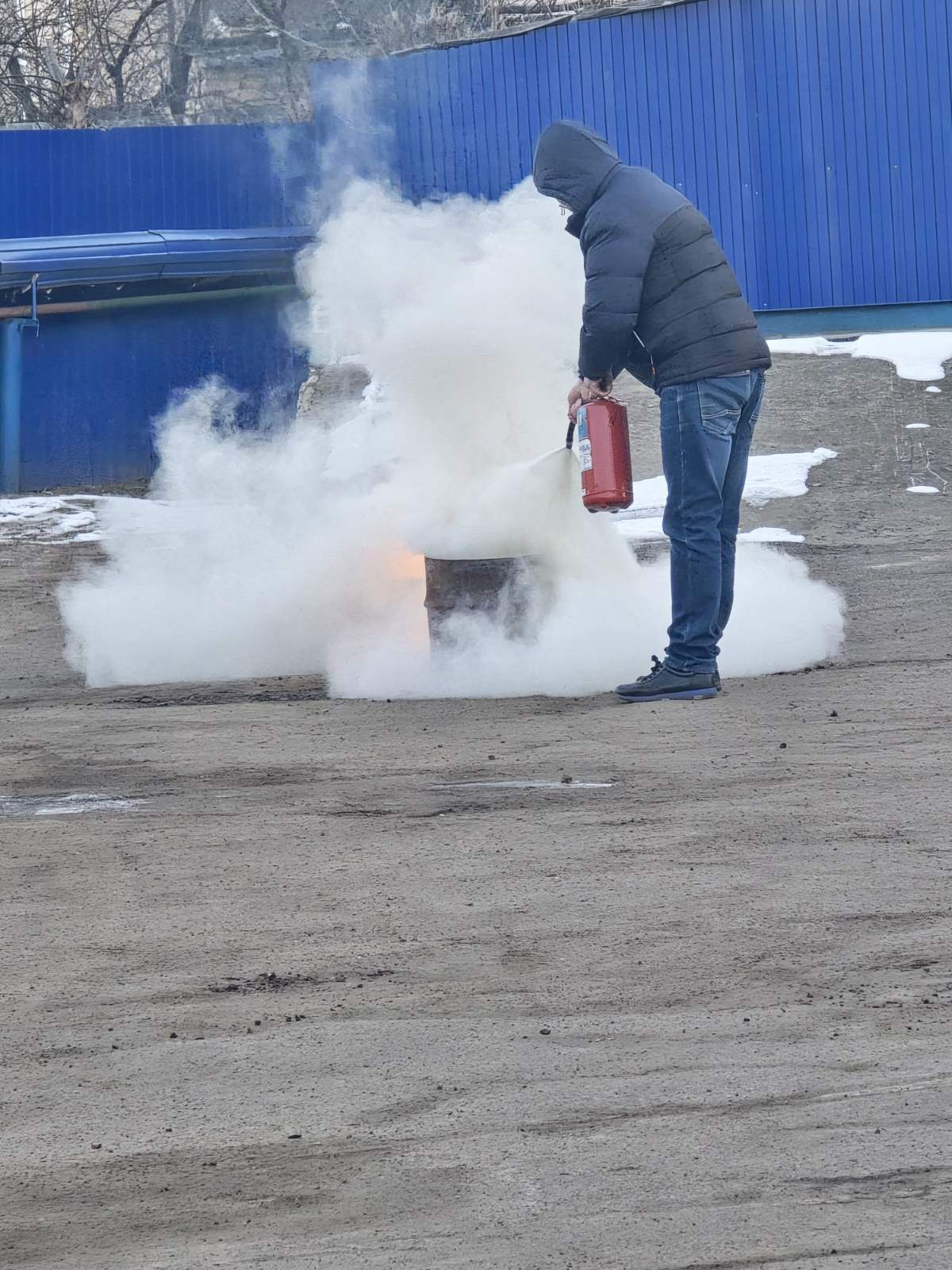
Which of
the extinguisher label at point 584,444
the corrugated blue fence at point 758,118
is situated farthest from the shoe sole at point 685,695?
the corrugated blue fence at point 758,118

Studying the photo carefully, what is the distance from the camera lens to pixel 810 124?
13062 millimetres

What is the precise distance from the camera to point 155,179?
13.4 metres

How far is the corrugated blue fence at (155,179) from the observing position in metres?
13.0

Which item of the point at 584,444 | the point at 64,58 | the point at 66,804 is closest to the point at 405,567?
the point at 584,444

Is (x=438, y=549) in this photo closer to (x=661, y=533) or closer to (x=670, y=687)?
(x=670, y=687)

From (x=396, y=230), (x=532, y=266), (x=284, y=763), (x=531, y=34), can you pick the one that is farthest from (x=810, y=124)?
(x=284, y=763)

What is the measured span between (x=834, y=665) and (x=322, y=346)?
785 cm

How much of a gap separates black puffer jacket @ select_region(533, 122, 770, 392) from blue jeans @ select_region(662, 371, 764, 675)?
0.08 metres

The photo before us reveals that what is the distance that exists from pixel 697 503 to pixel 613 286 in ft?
2.59

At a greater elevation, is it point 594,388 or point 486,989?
point 594,388

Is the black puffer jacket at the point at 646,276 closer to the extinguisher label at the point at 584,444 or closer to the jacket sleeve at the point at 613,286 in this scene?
the jacket sleeve at the point at 613,286

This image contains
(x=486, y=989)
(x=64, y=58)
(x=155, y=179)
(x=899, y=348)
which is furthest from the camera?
(x=64, y=58)

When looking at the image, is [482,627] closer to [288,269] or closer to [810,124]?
[288,269]

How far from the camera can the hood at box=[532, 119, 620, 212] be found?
522 cm
